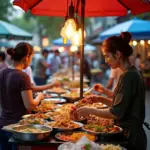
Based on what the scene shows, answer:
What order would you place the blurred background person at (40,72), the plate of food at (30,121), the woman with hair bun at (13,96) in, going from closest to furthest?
the plate of food at (30,121) → the woman with hair bun at (13,96) → the blurred background person at (40,72)

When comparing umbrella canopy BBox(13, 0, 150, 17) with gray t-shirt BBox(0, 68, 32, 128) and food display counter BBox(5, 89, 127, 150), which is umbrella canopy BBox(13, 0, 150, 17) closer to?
gray t-shirt BBox(0, 68, 32, 128)

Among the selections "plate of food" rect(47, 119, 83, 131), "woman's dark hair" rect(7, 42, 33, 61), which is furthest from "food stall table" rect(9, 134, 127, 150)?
"woman's dark hair" rect(7, 42, 33, 61)

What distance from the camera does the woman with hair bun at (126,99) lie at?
3172 mm

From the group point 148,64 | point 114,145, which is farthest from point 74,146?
point 148,64

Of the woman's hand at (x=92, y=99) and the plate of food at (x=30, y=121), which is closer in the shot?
the plate of food at (x=30, y=121)

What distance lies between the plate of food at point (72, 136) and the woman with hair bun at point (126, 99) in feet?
0.76

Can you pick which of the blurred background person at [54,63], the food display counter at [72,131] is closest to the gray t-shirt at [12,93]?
the food display counter at [72,131]

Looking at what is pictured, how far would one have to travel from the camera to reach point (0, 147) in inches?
166

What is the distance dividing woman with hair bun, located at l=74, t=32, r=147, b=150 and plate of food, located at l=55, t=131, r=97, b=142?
0.76 ft

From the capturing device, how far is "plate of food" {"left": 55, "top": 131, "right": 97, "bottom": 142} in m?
3.19

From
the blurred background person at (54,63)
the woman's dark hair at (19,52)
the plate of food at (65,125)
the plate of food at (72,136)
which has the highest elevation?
the woman's dark hair at (19,52)

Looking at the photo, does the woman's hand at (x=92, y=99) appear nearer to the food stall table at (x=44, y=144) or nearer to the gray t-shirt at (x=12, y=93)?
the gray t-shirt at (x=12, y=93)

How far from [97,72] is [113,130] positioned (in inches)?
755

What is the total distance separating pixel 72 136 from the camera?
329cm
